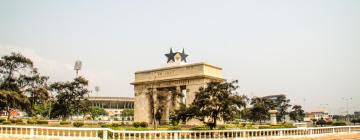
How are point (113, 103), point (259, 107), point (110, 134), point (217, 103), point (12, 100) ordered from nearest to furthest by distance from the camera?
point (110, 134)
point (217, 103)
point (12, 100)
point (259, 107)
point (113, 103)

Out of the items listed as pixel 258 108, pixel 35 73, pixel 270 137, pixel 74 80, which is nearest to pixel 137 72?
pixel 74 80

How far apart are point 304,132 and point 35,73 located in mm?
28770

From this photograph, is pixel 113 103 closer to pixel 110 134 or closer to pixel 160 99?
pixel 160 99

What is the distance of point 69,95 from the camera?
58406 millimetres

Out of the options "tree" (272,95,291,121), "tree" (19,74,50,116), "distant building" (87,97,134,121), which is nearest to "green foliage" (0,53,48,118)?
"tree" (19,74,50,116)

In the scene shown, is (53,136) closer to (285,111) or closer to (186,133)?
(186,133)

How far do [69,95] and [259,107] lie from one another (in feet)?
134

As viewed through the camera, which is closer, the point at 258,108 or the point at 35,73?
the point at 35,73

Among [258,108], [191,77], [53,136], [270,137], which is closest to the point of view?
[53,136]

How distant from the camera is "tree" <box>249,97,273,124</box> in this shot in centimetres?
7681

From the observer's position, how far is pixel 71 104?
59312 millimetres

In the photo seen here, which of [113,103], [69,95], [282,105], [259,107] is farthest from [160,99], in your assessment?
[113,103]

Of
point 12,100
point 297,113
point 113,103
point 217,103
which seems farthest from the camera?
point 113,103

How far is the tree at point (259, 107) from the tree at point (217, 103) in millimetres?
50078
